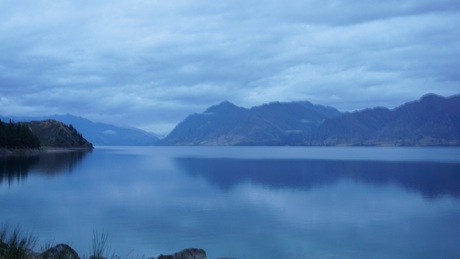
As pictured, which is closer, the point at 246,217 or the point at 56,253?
the point at 56,253

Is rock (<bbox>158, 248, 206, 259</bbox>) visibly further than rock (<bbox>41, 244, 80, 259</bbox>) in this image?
Yes

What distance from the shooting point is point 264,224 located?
1521 inches

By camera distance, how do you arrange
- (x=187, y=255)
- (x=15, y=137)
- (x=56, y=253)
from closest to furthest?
(x=56, y=253) < (x=187, y=255) < (x=15, y=137)

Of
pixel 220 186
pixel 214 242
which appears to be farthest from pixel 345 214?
pixel 220 186

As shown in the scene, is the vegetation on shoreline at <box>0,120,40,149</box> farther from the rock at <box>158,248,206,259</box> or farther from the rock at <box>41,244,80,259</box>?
the rock at <box>158,248,206,259</box>

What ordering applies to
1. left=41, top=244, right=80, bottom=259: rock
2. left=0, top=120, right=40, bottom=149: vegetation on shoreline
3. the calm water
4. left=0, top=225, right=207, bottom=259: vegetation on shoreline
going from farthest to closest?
left=0, top=120, right=40, bottom=149: vegetation on shoreline < the calm water < left=41, top=244, right=80, bottom=259: rock < left=0, top=225, right=207, bottom=259: vegetation on shoreline

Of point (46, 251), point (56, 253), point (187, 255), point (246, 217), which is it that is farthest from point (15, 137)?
point (187, 255)

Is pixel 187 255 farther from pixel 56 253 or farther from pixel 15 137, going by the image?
pixel 15 137

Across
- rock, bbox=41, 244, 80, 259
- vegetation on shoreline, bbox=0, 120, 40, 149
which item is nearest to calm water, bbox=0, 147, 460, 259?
rock, bbox=41, 244, 80, 259

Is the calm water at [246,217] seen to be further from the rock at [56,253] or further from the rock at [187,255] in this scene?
the rock at [56,253]

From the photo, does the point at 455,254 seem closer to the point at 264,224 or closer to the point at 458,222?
the point at 458,222

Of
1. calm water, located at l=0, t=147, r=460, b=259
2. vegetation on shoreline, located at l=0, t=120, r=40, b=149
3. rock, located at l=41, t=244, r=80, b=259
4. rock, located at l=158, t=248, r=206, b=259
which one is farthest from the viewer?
vegetation on shoreline, located at l=0, t=120, r=40, b=149

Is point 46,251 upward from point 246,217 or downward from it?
upward

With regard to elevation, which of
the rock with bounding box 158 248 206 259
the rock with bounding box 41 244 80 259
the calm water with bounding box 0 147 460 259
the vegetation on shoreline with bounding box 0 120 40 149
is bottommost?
the calm water with bounding box 0 147 460 259
